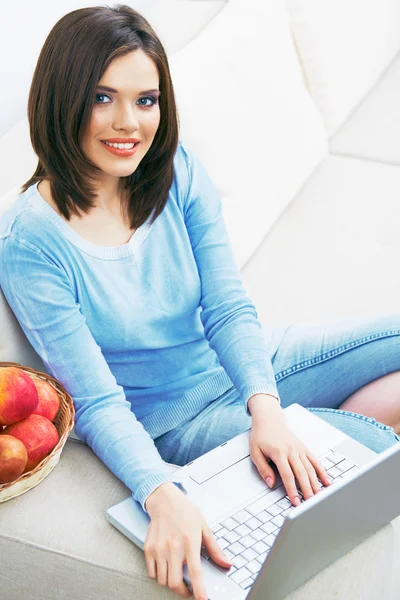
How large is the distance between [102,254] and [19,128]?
437 mm

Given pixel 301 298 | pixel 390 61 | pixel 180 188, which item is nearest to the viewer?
pixel 180 188

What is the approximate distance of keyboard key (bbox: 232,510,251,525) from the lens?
112 centimetres

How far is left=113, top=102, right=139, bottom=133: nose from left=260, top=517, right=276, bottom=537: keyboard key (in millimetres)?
598

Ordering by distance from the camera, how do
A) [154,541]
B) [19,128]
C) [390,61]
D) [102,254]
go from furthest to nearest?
1. [390,61]
2. [19,128]
3. [102,254]
4. [154,541]

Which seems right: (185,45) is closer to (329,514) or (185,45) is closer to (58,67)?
(58,67)

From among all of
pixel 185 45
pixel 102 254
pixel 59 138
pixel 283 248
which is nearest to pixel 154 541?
pixel 102 254

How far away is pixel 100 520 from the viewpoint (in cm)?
111

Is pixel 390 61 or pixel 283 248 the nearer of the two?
pixel 283 248

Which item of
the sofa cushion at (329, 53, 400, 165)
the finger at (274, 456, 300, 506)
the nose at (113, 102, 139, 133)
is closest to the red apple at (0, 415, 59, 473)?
the finger at (274, 456, 300, 506)

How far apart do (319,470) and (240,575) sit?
223 mm

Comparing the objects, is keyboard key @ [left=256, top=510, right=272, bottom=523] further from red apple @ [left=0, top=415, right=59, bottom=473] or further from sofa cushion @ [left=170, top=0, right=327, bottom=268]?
sofa cushion @ [left=170, top=0, right=327, bottom=268]

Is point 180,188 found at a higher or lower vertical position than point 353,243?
higher

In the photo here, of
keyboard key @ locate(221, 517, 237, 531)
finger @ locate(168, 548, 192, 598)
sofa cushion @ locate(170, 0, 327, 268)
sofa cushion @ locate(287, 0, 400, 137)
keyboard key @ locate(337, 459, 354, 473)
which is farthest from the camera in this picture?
sofa cushion @ locate(287, 0, 400, 137)

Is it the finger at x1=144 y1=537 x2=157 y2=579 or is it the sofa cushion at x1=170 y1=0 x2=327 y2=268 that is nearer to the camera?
the finger at x1=144 y1=537 x2=157 y2=579
